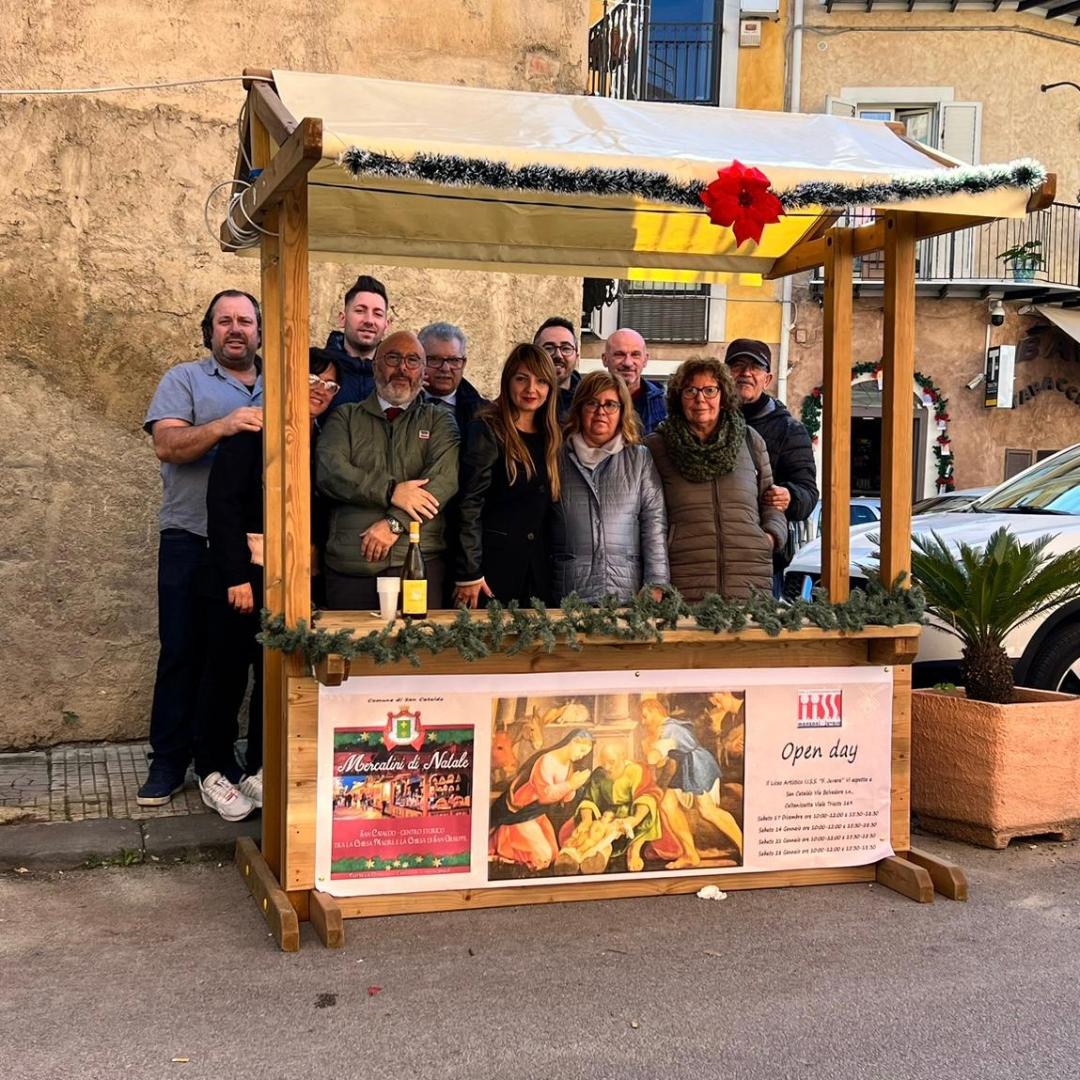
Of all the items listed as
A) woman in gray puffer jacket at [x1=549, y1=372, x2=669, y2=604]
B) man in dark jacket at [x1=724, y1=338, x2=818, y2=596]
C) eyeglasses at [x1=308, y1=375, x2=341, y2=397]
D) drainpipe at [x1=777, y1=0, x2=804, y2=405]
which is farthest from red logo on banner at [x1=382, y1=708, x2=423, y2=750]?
drainpipe at [x1=777, y1=0, x2=804, y2=405]

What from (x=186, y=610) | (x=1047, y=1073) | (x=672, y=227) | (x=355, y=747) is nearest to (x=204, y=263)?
(x=186, y=610)

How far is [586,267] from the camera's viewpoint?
6145mm

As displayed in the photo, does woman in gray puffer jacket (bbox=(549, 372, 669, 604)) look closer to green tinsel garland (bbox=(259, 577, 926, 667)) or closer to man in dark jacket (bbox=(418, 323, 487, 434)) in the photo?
green tinsel garland (bbox=(259, 577, 926, 667))

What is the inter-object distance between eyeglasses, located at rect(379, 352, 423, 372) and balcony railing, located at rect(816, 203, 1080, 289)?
16.8 meters

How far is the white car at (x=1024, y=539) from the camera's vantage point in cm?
650

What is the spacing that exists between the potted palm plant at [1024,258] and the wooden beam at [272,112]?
1846cm

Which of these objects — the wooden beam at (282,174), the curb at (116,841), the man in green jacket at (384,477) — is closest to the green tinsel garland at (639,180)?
the wooden beam at (282,174)

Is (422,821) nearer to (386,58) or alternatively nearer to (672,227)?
(672,227)

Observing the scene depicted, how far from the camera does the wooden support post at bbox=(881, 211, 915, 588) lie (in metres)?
5.25

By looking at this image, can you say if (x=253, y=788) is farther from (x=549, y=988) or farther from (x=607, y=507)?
(x=549, y=988)

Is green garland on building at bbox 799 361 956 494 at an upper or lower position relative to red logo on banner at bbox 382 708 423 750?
upper

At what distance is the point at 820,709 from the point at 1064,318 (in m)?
18.7

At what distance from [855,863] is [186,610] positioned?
123 inches

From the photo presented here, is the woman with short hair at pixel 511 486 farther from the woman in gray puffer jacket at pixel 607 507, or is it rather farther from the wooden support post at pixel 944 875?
the wooden support post at pixel 944 875
